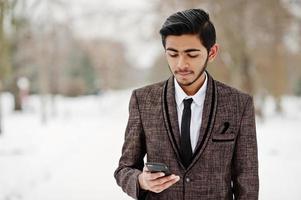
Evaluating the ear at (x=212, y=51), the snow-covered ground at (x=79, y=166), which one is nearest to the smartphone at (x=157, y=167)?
the ear at (x=212, y=51)

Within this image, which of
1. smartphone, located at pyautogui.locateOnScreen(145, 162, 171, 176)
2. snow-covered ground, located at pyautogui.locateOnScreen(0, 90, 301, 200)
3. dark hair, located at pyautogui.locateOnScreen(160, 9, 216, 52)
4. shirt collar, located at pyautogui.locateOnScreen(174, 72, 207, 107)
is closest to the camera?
smartphone, located at pyautogui.locateOnScreen(145, 162, 171, 176)

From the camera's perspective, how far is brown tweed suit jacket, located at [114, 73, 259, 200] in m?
1.83

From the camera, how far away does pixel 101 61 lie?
39.1 m

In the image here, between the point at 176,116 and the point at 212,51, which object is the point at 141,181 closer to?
the point at 176,116

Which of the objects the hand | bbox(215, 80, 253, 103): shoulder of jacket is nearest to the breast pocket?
bbox(215, 80, 253, 103): shoulder of jacket

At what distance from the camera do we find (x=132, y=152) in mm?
1917

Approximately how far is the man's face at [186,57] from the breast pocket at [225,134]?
197 millimetres

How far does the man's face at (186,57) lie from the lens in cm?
180

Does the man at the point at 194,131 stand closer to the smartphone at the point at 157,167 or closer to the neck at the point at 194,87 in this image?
the neck at the point at 194,87

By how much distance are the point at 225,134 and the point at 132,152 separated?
1.16ft

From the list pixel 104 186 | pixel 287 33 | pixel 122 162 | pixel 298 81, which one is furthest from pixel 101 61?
pixel 122 162

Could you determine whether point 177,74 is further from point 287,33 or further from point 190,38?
point 287,33

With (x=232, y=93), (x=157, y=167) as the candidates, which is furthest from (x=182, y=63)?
(x=157, y=167)

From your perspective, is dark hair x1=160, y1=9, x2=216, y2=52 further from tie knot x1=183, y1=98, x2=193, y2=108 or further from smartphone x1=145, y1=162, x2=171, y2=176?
smartphone x1=145, y1=162, x2=171, y2=176
